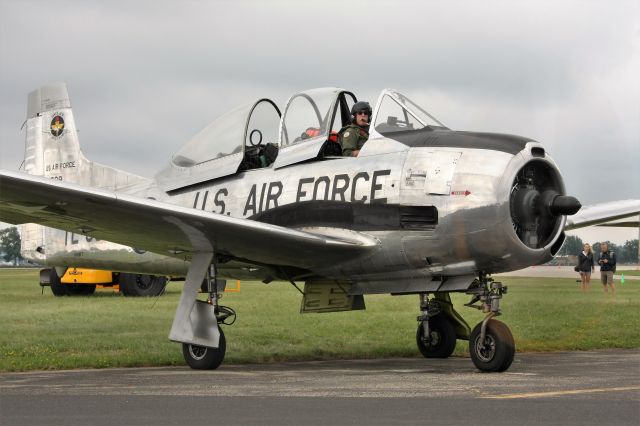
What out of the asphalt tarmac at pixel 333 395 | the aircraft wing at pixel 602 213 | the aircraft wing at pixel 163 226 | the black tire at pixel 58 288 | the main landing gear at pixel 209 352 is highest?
the aircraft wing at pixel 602 213

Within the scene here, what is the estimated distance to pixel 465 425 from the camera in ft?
19.9

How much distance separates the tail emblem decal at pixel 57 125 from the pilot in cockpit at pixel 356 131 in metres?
5.55

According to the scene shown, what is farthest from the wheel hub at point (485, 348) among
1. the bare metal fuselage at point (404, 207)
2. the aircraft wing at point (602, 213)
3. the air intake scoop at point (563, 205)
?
the aircraft wing at point (602, 213)

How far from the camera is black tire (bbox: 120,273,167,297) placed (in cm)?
2694

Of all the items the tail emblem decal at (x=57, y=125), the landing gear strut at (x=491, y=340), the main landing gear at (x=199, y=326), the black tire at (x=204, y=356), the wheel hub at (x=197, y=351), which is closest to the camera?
the landing gear strut at (x=491, y=340)

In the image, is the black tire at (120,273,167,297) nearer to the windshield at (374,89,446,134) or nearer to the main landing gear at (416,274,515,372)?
the main landing gear at (416,274,515,372)

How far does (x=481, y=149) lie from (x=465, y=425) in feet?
14.3

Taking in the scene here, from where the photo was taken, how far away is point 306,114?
11.8m

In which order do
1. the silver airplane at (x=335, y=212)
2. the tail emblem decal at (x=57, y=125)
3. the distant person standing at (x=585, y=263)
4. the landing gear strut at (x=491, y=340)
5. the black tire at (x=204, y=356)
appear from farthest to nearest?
the distant person standing at (x=585, y=263) < the tail emblem decal at (x=57, y=125) < the black tire at (x=204, y=356) < the silver airplane at (x=335, y=212) < the landing gear strut at (x=491, y=340)

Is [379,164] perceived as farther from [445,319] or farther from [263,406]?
[263,406]

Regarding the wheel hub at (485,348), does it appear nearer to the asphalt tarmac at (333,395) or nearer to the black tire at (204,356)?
the asphalt tarmac at (333,395)

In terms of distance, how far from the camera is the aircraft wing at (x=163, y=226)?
960 cm

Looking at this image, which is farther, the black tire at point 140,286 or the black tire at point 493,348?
the black tire at point 140,286

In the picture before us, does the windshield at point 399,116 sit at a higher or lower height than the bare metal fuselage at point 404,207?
higher
